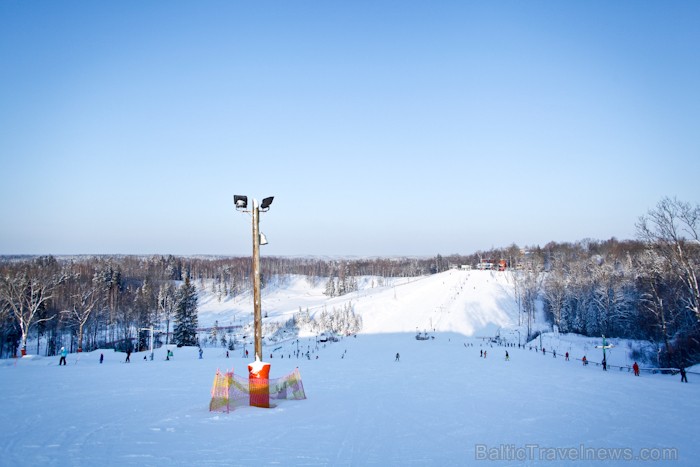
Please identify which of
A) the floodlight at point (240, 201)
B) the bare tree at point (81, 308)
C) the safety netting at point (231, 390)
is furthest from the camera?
the bare tree at point (81, 308)

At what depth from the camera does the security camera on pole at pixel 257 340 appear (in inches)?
498

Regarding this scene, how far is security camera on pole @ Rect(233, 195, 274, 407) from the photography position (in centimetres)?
1266

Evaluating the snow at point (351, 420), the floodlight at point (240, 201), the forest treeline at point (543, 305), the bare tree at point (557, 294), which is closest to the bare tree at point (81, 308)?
the forest treeline at point (543, 305)

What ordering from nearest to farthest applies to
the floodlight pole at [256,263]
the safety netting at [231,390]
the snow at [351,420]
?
1. the snow at [351,420]
2. the safety netting at [231,390]
3. the floodlight pole at [256,263]

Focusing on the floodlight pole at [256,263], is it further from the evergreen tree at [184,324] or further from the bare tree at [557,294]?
the bare tree at [557,294]

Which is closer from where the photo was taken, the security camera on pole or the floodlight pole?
the security camera on pole

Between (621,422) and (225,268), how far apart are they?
187m

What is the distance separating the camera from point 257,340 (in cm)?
1339

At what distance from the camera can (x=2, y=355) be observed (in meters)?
53.9

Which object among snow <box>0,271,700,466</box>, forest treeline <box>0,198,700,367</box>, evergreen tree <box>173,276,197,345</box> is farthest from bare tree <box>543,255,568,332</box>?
evergreen tree <box>173,276,197,345</box>

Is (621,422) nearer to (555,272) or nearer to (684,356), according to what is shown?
(684,356)

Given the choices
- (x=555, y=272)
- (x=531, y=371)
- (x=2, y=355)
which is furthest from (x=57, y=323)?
(x=555, y=272)

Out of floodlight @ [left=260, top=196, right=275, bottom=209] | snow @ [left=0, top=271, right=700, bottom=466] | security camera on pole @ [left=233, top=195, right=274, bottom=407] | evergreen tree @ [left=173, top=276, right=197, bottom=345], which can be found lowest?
evergreen tree @ [left=173, top=276, right=197, bottom=345]

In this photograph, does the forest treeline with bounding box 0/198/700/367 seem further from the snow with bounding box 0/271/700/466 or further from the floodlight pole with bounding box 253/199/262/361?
the floodlight pole with bounding box 253/199/262/361
